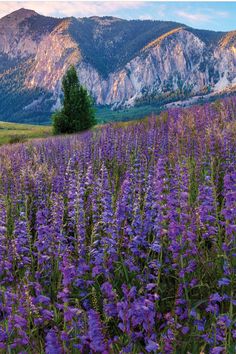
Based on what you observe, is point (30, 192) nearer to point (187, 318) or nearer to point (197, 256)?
point (197, 256)

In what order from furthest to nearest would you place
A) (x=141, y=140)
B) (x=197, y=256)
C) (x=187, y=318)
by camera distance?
(x=141, y=140) < (x=197, y=256) < (x=187, y=318)

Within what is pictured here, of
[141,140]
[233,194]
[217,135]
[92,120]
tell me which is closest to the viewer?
[233,194]

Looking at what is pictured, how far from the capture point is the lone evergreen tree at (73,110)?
39.4m

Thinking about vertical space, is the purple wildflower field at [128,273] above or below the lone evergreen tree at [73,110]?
below

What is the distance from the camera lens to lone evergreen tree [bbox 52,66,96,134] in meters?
39.4

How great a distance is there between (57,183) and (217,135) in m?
2.97

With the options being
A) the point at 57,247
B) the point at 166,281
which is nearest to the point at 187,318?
the point at 166,281

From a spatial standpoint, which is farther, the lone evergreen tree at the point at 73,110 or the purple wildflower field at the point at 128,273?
the lone evergreen tree at the point at 73,110

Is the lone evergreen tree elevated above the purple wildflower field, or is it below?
above

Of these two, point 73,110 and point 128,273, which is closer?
point 128,273

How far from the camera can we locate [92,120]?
42438 mm

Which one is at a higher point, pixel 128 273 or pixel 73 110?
pixel 73 110

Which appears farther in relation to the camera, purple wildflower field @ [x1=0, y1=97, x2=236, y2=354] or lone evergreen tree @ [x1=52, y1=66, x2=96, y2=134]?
lone evergreen tree @ [x1=52, y1=66, x2=96, y2=134]

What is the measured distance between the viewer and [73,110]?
132 feet
